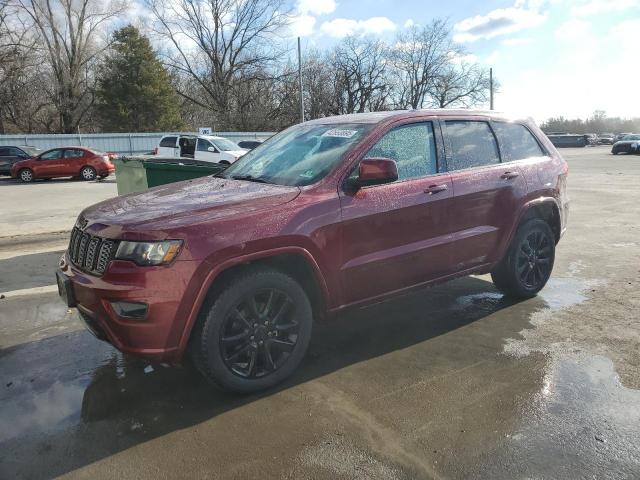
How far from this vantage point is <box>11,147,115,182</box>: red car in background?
21.8 metres

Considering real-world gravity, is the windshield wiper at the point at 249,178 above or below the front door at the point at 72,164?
below

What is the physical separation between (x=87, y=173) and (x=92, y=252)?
2103 cm

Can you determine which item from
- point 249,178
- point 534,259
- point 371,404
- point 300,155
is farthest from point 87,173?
point 371,404

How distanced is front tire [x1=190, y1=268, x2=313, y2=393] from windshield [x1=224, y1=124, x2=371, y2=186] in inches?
31.7

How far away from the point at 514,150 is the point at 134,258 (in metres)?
3.57

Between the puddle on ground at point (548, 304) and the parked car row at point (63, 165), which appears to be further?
the parked car row at point (63, 165)

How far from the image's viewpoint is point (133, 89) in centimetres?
4472

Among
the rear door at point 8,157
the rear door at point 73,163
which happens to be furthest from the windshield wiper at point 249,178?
the rear door at point 8,157

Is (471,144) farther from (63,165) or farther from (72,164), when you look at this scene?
(63,165)

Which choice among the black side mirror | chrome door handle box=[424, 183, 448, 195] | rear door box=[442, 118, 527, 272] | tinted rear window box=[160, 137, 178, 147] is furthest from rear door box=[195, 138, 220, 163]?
the black side mirror

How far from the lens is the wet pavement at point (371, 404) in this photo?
2.68 metres

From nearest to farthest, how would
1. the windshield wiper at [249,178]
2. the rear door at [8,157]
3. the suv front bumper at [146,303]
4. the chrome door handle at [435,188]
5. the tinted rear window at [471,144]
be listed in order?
the suv front bumper at [146,303] → the windshield wiper at [249,178] → the chrome door handle at [435,188] → the tinted rear window at [471,144] → the rear door at [8,157]

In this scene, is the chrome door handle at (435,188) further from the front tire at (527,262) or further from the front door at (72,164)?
the front door at (72,164)

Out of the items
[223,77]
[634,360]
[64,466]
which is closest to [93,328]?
[64,466]
